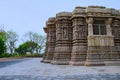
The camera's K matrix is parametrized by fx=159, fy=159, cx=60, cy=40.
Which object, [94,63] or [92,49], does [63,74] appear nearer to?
[94,63]

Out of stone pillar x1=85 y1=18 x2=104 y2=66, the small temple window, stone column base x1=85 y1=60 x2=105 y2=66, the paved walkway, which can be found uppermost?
the small temple window

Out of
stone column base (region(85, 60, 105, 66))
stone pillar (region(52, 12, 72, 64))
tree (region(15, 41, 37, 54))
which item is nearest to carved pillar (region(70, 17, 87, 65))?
stone column base (region(85, 60, 105, 66))

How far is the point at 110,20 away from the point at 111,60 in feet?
11.3

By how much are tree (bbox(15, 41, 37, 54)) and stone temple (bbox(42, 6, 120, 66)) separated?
150 feet

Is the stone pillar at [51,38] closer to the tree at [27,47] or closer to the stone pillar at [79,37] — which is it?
the stone pillar at [79,37]

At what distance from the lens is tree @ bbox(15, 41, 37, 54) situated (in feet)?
195

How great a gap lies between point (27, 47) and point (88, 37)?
159ft

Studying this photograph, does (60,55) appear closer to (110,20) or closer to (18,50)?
(110,20)

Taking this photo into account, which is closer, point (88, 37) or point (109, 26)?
point (88, 37)

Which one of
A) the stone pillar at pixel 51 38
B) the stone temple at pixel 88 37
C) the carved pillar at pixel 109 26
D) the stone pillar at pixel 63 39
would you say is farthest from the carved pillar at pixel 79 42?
the stone pillar at pixel 51 38

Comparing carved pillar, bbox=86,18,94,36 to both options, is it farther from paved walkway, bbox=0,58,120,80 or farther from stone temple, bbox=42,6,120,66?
paved walkway, bbox=0,58,120,80

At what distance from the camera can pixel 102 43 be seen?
43.3ft

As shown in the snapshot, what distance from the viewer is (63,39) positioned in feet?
47.3

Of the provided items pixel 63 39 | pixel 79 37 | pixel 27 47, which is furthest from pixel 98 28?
pixel 27 47
